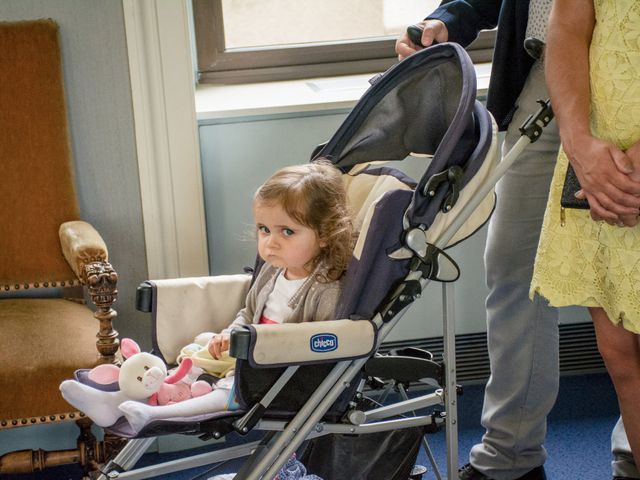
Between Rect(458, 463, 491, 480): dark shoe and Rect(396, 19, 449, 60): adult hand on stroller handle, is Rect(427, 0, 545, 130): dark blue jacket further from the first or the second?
Rect(458, 463, 491, 480): dark shoe

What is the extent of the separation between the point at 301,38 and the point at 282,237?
125cm

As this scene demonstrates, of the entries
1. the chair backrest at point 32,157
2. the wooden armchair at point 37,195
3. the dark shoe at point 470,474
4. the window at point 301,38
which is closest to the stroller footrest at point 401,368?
the dark shoe at point 470,474

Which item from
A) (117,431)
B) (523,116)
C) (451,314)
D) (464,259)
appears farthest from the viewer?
(464,259)

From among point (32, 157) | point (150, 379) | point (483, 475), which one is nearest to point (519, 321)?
point (483, 475)

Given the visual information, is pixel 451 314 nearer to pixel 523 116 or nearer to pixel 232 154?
pixel 523 116

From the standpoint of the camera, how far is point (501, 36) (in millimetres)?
2061

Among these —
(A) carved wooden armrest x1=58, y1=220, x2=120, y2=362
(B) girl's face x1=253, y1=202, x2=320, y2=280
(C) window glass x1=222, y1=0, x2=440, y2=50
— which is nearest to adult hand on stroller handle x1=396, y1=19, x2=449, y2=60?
(B) girl's face x1=253, y1=202, x2=320, y2=280

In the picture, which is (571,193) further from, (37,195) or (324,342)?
(37,195)

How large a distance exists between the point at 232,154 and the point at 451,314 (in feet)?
3.01

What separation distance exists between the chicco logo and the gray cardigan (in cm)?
16

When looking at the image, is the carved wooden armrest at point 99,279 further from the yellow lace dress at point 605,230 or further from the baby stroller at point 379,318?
Result: the yellow lace dress at point 605,230

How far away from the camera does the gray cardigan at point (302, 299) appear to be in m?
1.89

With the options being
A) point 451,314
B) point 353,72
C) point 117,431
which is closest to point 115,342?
point 117,431

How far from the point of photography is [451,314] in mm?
1988
